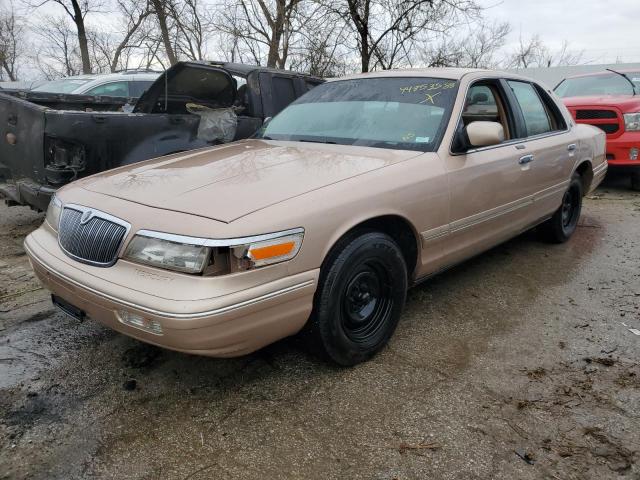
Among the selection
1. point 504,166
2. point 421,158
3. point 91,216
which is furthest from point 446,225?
point 91,216

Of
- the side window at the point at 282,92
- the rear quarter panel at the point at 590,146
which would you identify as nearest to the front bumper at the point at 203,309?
the rear quarter panel at the point at 590,146

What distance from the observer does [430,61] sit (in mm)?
15766

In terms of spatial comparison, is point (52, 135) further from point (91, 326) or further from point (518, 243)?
point (518, 243)

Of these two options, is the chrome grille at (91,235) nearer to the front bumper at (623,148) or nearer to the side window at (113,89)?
the side window at (113,89)

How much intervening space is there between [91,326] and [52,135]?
5.92ft

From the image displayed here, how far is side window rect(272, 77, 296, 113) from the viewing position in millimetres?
5738

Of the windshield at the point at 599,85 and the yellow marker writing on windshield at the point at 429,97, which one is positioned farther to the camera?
the windshield at the point at 599,85

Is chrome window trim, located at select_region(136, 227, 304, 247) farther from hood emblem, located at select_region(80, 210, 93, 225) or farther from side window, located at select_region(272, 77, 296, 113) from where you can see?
side window, located at select_region(272, 77, 296, 113)

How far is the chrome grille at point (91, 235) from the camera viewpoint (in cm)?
230

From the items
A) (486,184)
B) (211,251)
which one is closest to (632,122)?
(486,184)

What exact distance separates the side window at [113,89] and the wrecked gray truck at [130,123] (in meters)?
1.50

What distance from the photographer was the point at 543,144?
13.5 feet

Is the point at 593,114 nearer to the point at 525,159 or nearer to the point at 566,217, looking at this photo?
the point at 566,217

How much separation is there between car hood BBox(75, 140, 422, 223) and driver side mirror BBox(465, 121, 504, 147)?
0.45 meters
